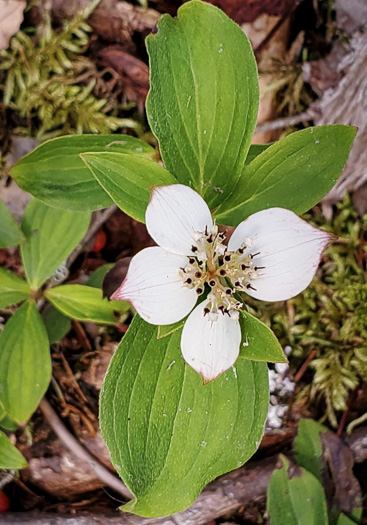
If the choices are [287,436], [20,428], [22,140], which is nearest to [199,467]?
[287,436]

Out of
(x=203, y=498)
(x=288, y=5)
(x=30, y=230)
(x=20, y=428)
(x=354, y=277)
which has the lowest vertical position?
(x=20, y=428)

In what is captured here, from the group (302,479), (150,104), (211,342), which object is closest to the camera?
(211,342)

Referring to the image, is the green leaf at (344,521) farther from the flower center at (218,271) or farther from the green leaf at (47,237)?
the green leaf at (47,237)

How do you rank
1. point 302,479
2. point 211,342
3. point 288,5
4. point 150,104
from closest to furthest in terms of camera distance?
point 211,342 → point 150,104 → point 302,479 → point 288,5

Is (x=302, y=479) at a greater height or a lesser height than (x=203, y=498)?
greater

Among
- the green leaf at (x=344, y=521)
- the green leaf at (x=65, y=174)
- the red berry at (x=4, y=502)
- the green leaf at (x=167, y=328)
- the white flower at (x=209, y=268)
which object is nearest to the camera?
the white flower at (x=209, y=268)

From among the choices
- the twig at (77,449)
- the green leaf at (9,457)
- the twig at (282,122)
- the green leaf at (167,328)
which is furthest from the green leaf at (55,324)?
the twig at (282,122)

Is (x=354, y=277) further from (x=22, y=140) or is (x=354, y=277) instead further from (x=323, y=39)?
(x=22, y=140)
